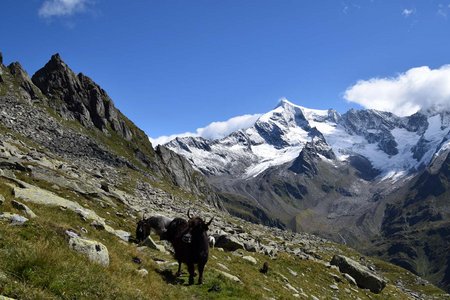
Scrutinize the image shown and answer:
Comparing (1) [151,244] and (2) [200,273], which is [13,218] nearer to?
(2) [200,273]

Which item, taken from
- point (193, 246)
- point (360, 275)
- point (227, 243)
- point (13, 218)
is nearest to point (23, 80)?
point (227, 243)

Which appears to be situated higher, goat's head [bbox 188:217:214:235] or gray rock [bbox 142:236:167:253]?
goat's head [bbox 188:217:214:235]

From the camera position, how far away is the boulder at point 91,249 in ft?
45.4

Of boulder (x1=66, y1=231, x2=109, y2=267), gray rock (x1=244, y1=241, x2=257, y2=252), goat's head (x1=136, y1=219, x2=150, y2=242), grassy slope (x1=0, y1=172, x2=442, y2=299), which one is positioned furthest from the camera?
gray rock (x1=244, y1=241, x2=257, y2=252)

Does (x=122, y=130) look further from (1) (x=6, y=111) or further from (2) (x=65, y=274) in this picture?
(2) (x=65, y=274)

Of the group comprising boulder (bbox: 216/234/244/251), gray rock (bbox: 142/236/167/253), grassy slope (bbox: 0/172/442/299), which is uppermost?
boulder (bbox: 216/234/244/251)

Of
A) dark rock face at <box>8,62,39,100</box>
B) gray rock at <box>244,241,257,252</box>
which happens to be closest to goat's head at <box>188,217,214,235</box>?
gray rock at <box>244,241,257,252</box>

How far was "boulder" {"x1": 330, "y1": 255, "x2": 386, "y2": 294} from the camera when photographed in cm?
4353

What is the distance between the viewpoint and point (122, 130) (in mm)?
169250

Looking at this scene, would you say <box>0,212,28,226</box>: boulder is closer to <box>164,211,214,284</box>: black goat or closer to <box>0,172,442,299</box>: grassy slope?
<box>0,172,442,299</box>: grassy slope

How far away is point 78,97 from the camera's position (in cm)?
15738

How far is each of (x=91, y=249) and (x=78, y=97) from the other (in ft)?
502

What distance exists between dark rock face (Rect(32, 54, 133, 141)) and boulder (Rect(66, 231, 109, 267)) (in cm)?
13437

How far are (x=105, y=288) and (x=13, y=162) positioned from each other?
25.9 m
